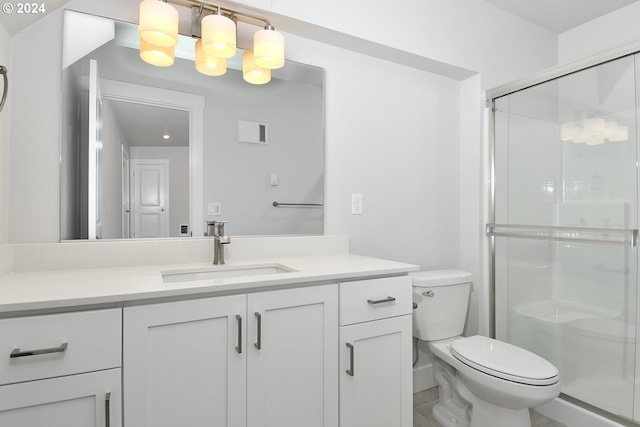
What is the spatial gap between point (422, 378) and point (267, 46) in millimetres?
2021

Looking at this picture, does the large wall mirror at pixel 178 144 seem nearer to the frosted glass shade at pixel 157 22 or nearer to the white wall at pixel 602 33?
the frosted glass shade at pixel 157 22

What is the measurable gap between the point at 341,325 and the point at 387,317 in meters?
0.21

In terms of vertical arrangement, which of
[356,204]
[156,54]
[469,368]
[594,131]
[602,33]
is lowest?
[469,368]

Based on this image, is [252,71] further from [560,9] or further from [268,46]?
[560,9]

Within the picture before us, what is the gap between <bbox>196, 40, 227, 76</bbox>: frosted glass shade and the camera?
154 cm

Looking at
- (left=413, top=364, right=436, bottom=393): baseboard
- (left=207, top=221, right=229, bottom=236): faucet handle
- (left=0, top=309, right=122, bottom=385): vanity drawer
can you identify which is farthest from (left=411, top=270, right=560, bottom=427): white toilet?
(left=0, top=309, right=122, bottom=385): vanity drawer

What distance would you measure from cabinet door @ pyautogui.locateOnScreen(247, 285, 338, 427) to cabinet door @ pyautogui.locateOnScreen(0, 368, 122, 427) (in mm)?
384

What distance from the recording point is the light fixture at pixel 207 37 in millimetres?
1356

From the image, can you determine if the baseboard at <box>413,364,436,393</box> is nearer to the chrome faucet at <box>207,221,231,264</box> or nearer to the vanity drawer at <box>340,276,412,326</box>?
the vanity drawer at <box>340,276,412,326</box>

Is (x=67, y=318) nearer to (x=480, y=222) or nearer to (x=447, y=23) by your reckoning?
(x=480, y=222)

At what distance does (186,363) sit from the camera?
3.41ft

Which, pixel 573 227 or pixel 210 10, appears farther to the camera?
pixel 573 227

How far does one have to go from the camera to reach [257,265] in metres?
1.51

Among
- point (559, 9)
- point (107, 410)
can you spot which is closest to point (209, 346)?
point (107, 410)
